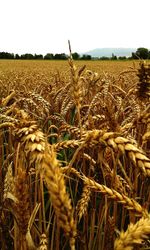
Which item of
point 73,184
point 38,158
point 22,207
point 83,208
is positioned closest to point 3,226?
point 83,208

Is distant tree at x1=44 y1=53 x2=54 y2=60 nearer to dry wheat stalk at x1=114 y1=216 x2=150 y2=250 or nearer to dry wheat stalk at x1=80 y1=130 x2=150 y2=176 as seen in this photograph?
dry wheat stalk at x1=80 y1=130 x2=150 y2=176

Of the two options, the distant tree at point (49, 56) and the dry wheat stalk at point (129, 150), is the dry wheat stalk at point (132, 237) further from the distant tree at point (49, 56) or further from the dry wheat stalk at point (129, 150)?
the distant tree at point (49, 56)

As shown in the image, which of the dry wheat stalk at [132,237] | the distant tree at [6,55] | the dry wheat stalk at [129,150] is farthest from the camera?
the distant tree at [6,55]

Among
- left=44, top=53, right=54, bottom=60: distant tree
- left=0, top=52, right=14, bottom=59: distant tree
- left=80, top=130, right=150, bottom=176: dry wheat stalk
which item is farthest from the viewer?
left=44, top=53, right=54, bottom=60: distant tree

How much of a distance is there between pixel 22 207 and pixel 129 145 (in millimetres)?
267

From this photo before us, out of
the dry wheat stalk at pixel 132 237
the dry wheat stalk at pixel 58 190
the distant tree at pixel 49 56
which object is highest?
the distant tree at pixel 49 56

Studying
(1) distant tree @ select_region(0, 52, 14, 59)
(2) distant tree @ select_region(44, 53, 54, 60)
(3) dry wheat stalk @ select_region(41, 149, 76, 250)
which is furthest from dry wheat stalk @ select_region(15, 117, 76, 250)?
(2) distant tree @ select_region(44, 53, 54, 60)

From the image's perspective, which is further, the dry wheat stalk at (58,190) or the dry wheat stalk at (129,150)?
the dry wheat stalk at (129,150)

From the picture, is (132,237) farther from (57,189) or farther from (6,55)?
(6,55)

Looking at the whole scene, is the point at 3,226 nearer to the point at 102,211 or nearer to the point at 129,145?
the point at 102,211

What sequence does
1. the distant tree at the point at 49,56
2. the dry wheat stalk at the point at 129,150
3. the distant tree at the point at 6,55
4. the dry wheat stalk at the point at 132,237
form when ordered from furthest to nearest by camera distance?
the distant tree at the point at 49,56
the distant tree at the point at 6,55
the dry wheat stalk at the point at 129,150
the dry wheat stalk at the point at 132,237

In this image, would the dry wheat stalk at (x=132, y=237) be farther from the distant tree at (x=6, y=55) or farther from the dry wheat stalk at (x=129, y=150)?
the distant tree at (x=6, y=55)

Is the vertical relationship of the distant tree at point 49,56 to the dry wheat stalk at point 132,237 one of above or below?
above

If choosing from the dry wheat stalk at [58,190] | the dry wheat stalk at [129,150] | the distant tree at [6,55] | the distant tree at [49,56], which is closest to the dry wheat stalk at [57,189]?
the dry wheat stalk at [58,190]
